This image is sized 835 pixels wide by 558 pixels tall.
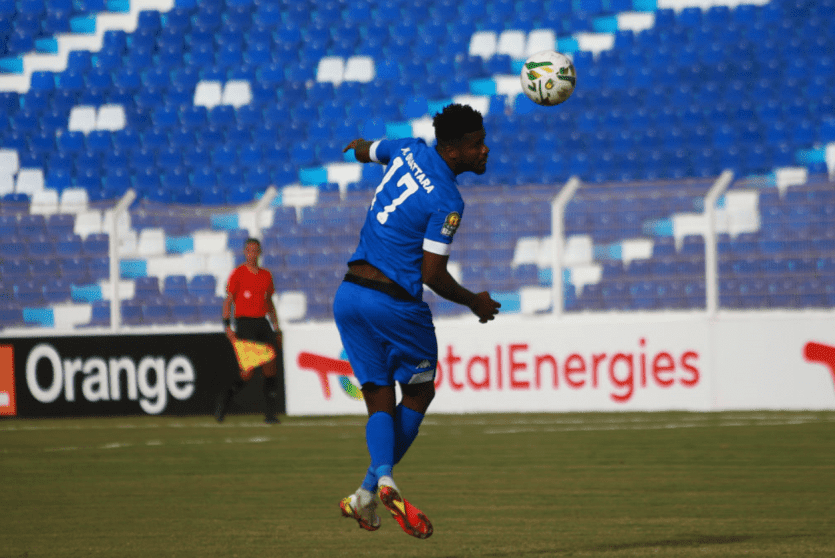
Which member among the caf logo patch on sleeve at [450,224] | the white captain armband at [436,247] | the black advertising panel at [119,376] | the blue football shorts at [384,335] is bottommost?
the black advertising panel at [119,376]

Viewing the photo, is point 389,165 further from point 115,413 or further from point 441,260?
point 115,413

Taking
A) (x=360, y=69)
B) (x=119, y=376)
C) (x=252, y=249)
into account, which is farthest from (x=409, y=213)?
(x=360, y=69)

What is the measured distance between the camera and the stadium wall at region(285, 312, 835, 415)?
40.8 feet

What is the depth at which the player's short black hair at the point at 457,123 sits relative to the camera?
521 cm

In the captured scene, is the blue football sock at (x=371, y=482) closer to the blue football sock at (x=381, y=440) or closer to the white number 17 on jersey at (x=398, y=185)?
the blue football sock at (x=381, y=440)

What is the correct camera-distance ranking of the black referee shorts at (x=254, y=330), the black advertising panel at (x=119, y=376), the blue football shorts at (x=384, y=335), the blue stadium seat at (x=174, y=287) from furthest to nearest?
1. the blue stadium seat at (x=174, y=287)
2. the black advertising panel at (x=119, y=376)
3. the black referee shorts at (x=254, y=330)
4. the blue football shorts at (x=384, y=335)

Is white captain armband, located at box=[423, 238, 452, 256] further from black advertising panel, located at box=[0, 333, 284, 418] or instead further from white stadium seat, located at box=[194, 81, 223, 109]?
white stadium seat, located at box=[194, 81, 223, 109]

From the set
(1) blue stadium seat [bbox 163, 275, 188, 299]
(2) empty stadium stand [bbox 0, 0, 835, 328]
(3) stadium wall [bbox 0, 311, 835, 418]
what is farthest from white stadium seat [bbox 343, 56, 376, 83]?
(3) stadium wall [bbox 0, 311, 835, 418]

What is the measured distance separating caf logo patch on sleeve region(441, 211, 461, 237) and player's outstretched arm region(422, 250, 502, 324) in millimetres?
102

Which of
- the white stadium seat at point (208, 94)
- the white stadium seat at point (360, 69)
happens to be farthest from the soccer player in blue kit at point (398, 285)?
the white stadium seat at point (208, 94)

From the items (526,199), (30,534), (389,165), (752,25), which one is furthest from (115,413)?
(752,25)

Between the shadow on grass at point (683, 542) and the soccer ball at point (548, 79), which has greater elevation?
the soccer ball at point (548, 79)

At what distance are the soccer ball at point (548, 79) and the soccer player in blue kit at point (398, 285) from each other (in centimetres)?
285

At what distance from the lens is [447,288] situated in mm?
5016
